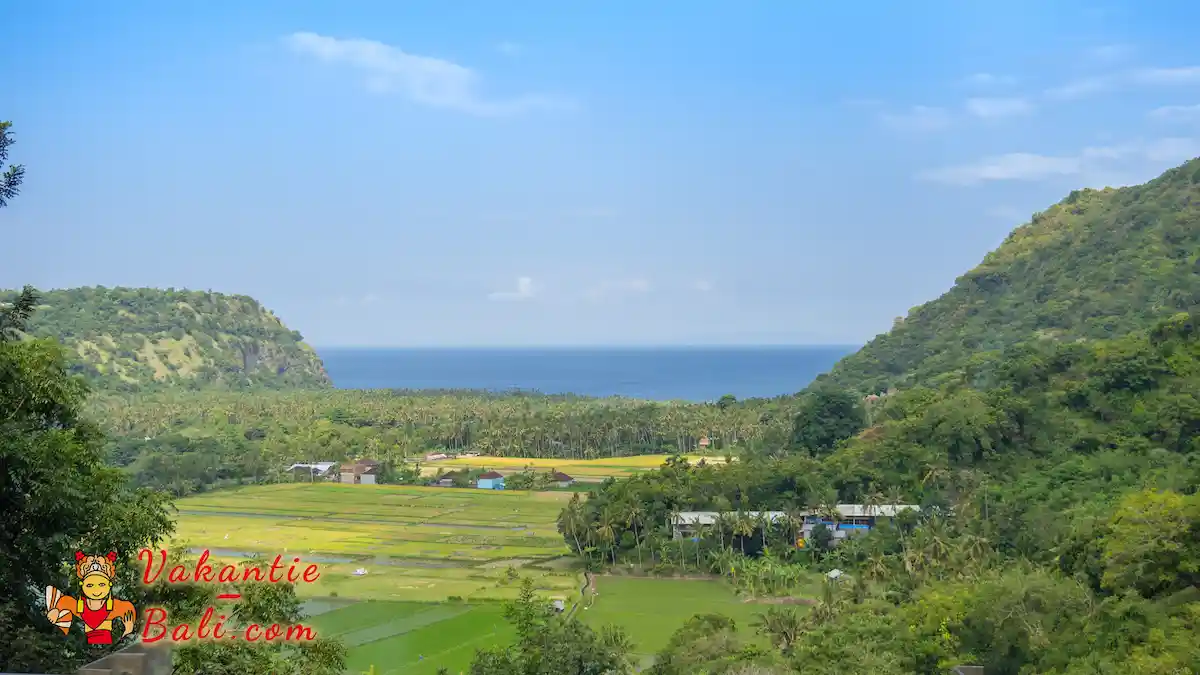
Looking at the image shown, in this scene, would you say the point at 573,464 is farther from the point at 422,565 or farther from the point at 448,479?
the point at 422,565

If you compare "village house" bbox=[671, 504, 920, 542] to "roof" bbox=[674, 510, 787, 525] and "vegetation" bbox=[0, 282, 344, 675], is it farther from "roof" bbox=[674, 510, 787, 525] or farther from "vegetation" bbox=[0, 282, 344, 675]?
"vegetation" bbox=[0, 282, 344, 675]

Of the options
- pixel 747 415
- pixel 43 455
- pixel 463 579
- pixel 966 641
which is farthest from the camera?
pixel 747 415

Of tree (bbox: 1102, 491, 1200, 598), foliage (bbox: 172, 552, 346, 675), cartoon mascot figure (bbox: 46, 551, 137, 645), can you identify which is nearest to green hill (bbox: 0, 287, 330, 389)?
tree (bbox: 1102, 491, 1200, 598)

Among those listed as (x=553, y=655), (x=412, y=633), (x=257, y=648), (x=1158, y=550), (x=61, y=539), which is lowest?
(x=412, y=633)

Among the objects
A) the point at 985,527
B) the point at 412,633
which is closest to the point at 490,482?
the point at 412,633

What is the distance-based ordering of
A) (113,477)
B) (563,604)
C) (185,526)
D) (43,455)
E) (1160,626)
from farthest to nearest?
(185,526) → (563,604) → (1160,626) → (113,477) → (43,455)

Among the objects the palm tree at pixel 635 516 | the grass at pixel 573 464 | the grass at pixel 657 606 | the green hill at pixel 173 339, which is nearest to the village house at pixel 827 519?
the palm tree at pixel 635 516

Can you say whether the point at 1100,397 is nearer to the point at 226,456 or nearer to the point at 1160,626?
the point at 1160,626

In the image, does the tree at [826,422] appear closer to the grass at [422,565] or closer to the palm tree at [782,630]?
the grass at [422,565]

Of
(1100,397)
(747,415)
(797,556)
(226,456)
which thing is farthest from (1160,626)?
(226,456)
